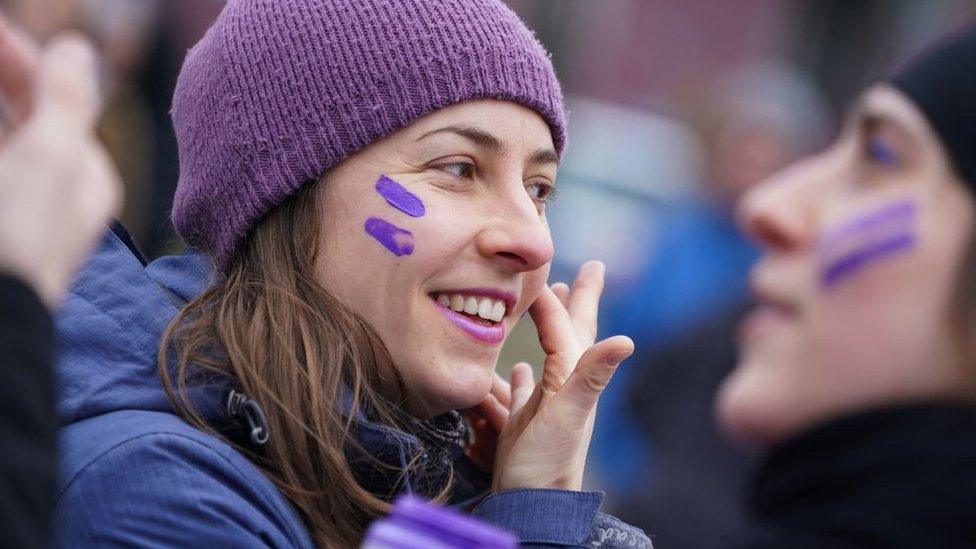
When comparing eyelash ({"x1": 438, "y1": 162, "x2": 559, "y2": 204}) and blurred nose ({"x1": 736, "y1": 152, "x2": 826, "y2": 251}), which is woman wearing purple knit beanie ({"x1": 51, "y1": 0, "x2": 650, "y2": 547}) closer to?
eyelash ({"x1": 438, "y1": 162, "x2": 559, "y2": 204})

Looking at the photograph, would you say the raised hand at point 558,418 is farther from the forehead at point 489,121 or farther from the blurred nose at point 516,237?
the forehead at point 489,121

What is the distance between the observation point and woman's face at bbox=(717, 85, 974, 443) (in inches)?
58.4

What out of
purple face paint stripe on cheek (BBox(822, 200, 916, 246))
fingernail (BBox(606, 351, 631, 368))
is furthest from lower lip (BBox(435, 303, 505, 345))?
purple face paint stripe on cheek (BBox(822, 200, 916, 246))

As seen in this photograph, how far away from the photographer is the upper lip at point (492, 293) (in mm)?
2648

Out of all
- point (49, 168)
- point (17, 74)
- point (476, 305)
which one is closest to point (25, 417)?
point (49, 168)

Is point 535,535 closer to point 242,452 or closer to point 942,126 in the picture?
point 242,452

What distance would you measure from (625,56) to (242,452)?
32.5 feet

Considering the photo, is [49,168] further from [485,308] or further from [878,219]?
[485,308]

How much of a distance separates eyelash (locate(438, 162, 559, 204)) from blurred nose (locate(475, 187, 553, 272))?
0.31ft

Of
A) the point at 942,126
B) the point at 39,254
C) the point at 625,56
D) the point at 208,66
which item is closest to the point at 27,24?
the point at 208,66

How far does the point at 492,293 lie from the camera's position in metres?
2.70

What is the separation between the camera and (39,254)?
4.61 ft

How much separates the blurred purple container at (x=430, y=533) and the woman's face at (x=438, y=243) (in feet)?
3.65

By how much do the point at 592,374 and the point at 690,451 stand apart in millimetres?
2130
